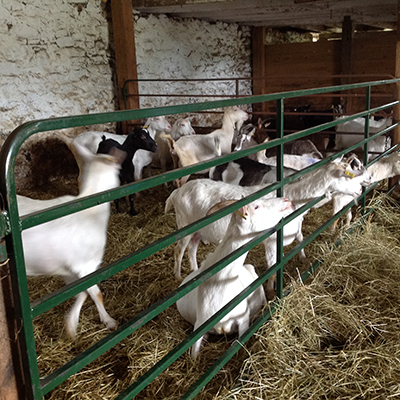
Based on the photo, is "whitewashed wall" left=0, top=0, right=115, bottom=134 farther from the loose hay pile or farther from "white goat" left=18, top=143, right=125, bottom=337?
the loose hay pile

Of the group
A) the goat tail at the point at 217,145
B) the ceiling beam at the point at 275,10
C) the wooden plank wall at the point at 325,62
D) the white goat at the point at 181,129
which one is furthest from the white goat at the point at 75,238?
the wooden plank wall at the point at 325,62

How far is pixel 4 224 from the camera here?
1.16 meters

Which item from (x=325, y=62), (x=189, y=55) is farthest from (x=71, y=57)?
(x=325, y=62)

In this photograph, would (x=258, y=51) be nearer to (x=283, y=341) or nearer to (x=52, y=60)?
(x=52, y=60)

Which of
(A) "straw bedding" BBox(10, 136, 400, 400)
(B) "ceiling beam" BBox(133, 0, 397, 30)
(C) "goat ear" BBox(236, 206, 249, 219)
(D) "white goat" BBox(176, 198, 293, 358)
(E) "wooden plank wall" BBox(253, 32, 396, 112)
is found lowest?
(A) "straw bedding" BBox(10, 136, 400, 400)

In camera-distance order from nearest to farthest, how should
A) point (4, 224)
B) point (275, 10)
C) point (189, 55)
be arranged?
point (4, 224) < point (275, 10) < point (189, 55)

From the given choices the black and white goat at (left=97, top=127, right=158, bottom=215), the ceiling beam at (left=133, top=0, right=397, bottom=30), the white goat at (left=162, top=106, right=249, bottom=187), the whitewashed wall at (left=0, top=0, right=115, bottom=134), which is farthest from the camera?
the ceiling beam at (left=133, top=0, right=397, bottom=30)

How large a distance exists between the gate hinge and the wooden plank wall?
9.94 metres

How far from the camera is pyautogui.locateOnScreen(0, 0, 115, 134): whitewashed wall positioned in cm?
648

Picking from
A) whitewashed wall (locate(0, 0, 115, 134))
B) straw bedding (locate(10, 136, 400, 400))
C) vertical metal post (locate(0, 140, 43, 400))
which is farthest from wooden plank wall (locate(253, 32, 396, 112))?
vertical metal post (locate(0, 140, 43, 400))

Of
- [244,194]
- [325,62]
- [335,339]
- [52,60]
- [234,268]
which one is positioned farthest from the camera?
[325,62]

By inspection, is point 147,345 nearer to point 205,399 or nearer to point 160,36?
point 205,399

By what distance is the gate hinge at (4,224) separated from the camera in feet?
3.79

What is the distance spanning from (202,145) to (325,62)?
6.95 metres
